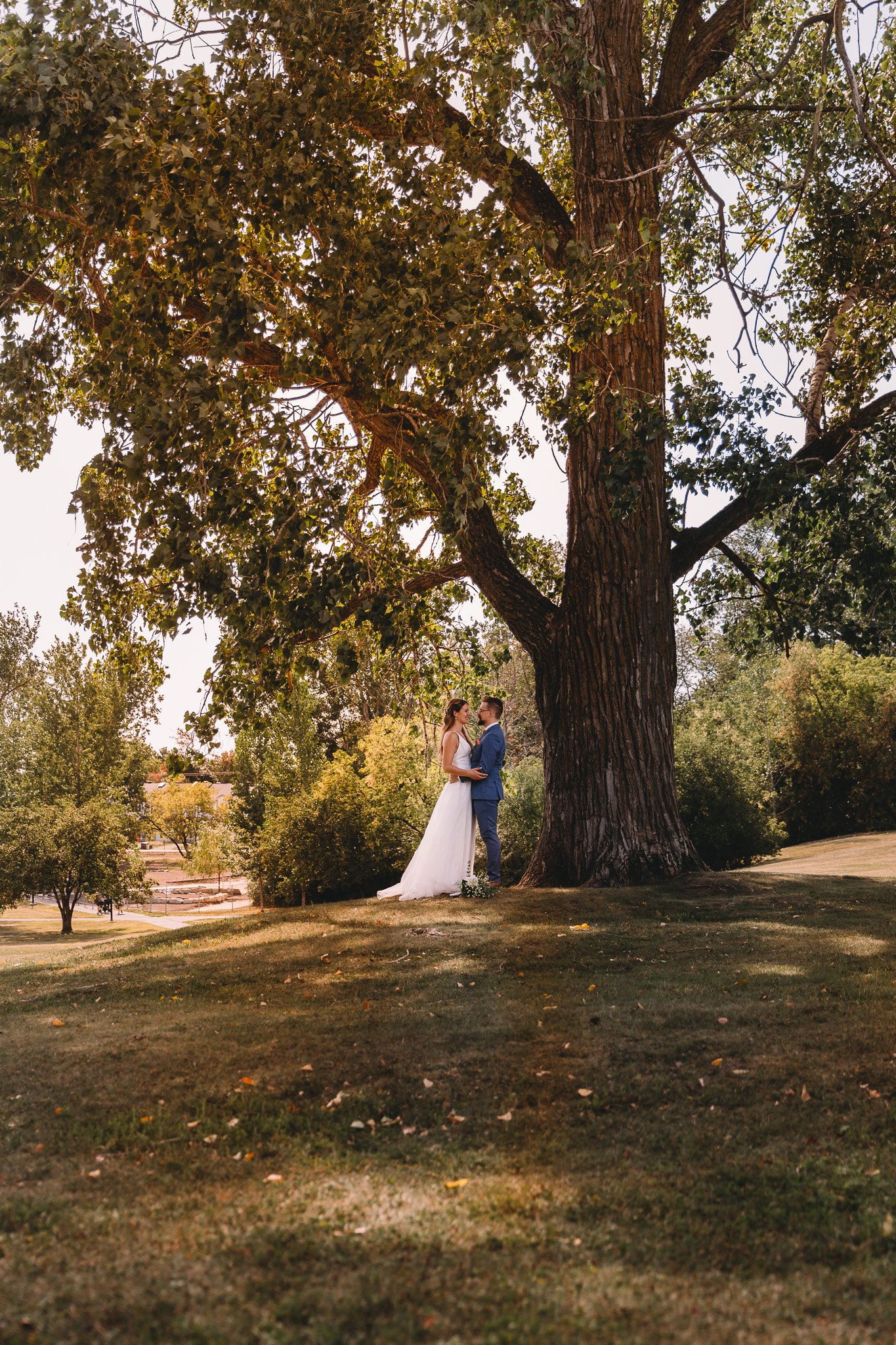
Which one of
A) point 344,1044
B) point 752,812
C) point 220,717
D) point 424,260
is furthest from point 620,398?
point 752,812

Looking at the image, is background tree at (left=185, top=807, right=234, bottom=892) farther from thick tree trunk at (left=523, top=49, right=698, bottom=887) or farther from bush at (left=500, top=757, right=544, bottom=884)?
thick tree trunk at (left=523, top=49, right=698, bottom=887)

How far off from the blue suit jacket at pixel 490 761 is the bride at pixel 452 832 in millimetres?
88

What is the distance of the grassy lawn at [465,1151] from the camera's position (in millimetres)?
2691

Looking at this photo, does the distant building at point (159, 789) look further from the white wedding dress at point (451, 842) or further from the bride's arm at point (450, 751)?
the bride's arm at point (450, 751)

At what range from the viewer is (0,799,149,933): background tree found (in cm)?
2702

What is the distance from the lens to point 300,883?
20719 mm

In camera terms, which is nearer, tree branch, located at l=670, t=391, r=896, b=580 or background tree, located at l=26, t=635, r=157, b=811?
tree branch, located at l=670, t=391, r=896, b=580

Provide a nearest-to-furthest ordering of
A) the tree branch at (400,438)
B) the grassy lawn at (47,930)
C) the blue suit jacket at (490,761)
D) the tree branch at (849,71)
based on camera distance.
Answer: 1. the tree branch at (849,71)
2. the tree branch at (400,438)
3. the blue suit jacket at (490,761)
4. the grassy lawn at (47,930)

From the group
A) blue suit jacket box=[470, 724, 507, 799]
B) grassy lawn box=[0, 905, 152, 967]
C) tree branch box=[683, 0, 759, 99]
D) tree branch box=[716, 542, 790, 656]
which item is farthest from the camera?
grassy lawn box=[0, 905, 152, 967]

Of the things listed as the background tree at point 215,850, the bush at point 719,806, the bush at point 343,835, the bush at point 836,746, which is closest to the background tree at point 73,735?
the background tree at point 215,850

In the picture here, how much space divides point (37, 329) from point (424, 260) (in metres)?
3.67

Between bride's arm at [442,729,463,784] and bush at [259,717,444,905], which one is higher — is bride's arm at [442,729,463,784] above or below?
above

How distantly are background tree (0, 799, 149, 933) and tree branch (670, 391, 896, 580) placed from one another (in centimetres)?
2104

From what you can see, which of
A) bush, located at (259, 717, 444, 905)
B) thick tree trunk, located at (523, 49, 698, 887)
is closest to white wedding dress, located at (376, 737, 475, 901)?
thick tree trunk, located at (523, 49, 698, 887)
